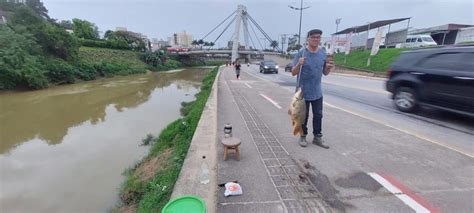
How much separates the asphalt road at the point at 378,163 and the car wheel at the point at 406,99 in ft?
1.02

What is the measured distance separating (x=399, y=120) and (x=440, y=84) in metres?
1.16

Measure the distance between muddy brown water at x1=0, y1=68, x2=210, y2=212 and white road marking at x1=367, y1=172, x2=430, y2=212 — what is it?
4.60 m

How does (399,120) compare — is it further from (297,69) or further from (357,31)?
(357,31)

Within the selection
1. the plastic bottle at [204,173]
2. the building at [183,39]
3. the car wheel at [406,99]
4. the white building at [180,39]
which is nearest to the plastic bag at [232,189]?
the plastic bottle at [204,173]

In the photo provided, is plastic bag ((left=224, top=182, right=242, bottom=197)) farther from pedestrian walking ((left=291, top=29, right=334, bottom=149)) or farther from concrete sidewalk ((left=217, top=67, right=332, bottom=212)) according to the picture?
pedestrian walking ((left=291, top=29, right=334, bottom=149))

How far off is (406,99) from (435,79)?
97cm

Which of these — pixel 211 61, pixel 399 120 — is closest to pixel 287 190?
pixel 399 120

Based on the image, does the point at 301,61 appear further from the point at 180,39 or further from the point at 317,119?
the point at 180,39

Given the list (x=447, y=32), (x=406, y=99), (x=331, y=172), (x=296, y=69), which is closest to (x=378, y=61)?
(x=447, y=32)

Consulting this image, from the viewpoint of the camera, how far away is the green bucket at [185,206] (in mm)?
1787

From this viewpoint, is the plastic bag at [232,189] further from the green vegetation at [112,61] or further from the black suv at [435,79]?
the green vegetation at [112,61]

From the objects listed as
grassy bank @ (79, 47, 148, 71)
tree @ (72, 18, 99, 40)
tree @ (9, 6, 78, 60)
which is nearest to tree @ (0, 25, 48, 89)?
tree @ (9, 6, 78, 60)

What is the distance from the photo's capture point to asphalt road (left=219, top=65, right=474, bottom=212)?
2.70 meters

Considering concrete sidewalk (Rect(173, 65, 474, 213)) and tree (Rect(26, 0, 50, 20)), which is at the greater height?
tree (Rect(26, 0, 50, 20))
